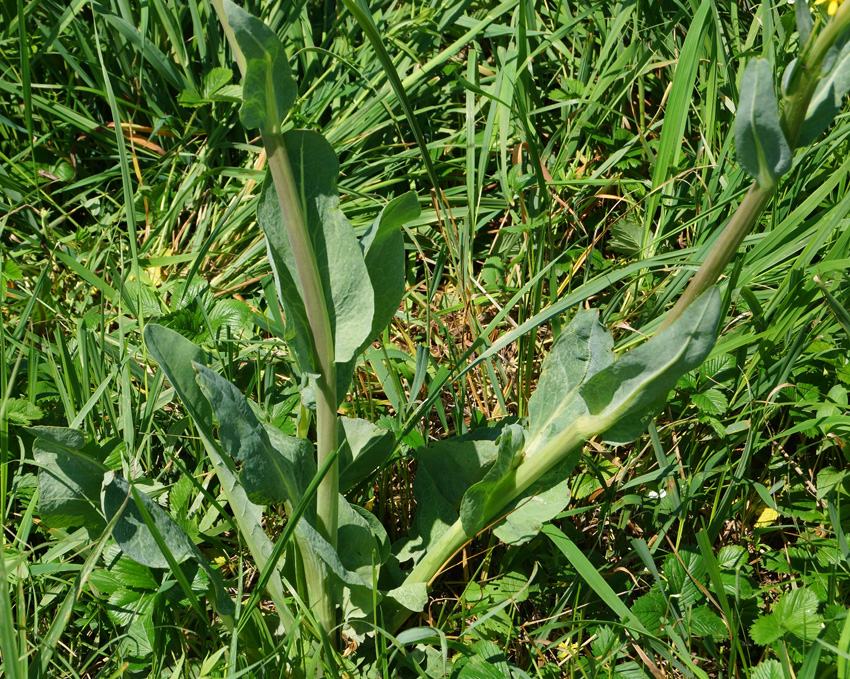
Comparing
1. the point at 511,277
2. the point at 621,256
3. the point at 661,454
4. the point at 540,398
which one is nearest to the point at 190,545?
the point at 540,398

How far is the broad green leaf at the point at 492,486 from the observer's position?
140 cm

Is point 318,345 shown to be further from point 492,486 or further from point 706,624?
point 706,624

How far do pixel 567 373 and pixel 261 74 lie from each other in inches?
31.3

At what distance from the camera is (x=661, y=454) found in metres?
1.76

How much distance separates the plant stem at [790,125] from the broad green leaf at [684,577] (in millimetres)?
670

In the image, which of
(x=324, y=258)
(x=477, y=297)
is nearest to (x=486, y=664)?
(x=324, y=258)

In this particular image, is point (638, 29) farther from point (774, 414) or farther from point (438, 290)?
point (774, 414)

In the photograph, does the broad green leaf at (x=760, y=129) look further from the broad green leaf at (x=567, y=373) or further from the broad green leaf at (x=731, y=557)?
the broad green leaf at (x=731, y=557)

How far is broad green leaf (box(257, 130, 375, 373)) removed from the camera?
1.32 metres

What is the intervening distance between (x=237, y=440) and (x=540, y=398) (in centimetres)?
60

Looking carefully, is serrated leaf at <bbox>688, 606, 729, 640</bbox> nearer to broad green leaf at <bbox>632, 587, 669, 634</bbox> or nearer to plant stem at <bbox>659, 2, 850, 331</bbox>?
broad green leaf at <bbox>632, 587, 669, 634</bbox>

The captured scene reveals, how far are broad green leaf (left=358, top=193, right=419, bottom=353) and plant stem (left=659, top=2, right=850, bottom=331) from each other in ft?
1.61

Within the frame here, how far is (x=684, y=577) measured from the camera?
164 centimetres

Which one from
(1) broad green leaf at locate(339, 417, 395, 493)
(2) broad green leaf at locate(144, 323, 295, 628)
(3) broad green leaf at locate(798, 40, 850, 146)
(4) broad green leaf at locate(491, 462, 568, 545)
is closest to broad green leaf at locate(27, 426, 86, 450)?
(2) broad green leaf at locate(144, 323, 295, 628)
